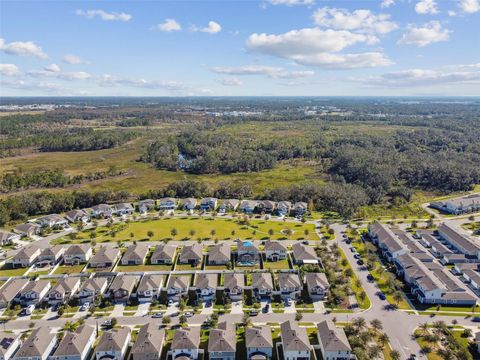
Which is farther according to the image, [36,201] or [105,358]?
[36,201]

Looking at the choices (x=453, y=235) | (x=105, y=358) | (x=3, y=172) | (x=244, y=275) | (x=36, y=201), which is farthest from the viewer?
(x=3, y=172)

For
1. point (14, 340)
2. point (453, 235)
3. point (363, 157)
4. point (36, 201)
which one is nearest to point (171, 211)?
point (36, 201)

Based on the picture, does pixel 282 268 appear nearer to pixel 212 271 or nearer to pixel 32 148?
pixel 212 271

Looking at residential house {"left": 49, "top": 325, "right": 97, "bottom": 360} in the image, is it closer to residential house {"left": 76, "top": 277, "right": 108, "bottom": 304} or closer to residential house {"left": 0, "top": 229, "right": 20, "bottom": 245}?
residential house {"left": 76, "top": 277, "right": 108, "bottom": 304}

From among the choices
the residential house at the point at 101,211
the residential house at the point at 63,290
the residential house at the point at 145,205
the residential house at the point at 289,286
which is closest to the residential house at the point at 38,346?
the residential house at the point at 63,290

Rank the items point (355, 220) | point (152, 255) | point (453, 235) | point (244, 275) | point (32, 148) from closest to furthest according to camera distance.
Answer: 1. point (244, 275)
2. point (152, 255)
3. point (453, 235)
4. point (355, 220)
5. point (32, 148)

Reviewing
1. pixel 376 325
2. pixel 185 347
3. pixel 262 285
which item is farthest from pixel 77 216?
pixel 376 325
